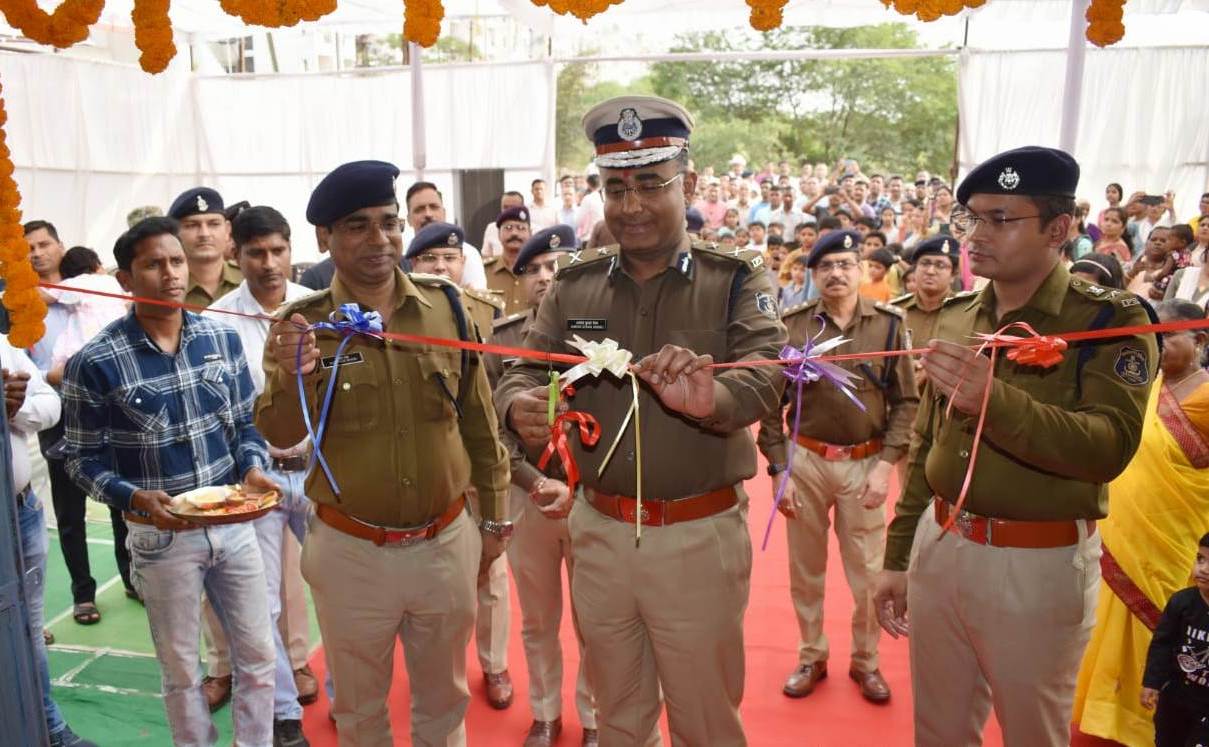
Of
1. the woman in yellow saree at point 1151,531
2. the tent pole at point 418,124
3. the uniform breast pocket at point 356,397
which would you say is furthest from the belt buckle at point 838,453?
the tent pole at point 418,124

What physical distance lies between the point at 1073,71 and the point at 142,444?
5443mm

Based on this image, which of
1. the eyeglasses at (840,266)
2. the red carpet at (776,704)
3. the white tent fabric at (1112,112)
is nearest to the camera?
the red carpet at (776,704)

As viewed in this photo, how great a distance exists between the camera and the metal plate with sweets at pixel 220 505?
115 inches

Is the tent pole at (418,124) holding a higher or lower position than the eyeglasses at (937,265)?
higher

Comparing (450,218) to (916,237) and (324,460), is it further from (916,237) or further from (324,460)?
(324,460)

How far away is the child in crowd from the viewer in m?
2.98

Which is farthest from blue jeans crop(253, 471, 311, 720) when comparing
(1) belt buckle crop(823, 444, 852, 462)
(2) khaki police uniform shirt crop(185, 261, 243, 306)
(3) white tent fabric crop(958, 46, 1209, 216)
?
(3) white tent fabric crop(958, 46, 1209, 216)

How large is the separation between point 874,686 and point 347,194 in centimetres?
303

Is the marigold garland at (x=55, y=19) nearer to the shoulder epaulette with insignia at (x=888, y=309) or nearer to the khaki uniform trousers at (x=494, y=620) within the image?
the khaki uniform trousers at (x=494, y=620)

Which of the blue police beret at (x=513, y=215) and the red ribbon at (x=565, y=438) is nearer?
the red ribbon at (x=565, y=438)

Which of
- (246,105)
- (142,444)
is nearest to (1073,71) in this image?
(142,444)

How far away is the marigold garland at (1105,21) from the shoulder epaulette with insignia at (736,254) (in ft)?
4.88

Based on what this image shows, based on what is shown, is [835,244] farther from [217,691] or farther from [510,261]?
[217,691]

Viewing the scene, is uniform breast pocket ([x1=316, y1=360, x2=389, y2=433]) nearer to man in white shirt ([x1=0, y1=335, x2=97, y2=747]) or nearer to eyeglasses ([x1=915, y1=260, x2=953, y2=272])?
man in white shirt ([x1=0, y1=335, x2=97, y2=747])
